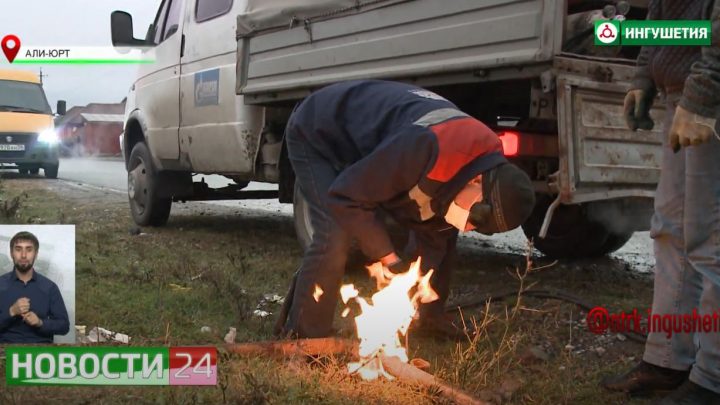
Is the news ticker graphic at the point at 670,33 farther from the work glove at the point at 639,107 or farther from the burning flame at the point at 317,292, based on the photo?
the burning flame at the point at 317,292

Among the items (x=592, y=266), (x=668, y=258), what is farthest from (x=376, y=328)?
(x=592, y=266)

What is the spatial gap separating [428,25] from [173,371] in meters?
2.58

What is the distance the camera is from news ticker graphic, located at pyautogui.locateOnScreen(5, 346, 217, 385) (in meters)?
2.56

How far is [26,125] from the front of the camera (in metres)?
15.6

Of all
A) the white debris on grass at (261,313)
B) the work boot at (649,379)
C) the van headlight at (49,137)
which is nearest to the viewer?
the work boot at (649,379)

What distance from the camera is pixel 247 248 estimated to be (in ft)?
21.2

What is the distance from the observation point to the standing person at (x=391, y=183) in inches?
113

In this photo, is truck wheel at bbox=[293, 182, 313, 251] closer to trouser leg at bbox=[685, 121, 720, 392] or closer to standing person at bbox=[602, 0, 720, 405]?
standing person at bbox=[602, 0, 720, 405]

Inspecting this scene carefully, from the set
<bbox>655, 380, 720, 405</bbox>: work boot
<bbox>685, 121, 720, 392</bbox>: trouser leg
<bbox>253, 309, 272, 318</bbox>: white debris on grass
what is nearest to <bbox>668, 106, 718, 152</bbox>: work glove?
<bbox>685, 121, 720, 392</bbox>: trouser leg

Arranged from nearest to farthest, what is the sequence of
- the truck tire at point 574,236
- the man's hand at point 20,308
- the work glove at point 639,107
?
1. the man's hand at point 20,308
2. the work glove at point 639,107
3. the truck tire at point 574,236

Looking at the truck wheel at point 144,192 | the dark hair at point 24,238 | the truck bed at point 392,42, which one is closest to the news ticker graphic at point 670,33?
the truck bed at point 392,42

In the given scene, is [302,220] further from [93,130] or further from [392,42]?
[93,130]

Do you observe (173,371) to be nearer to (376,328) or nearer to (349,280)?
(376,328)

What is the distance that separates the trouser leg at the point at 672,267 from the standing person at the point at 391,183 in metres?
0.53
